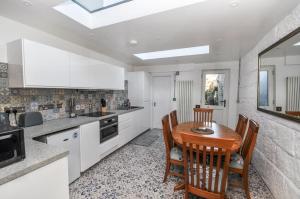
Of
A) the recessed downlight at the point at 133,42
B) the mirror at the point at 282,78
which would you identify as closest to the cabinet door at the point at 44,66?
the recessed downlight at the point at 133,42

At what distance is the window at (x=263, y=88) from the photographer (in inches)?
82.1

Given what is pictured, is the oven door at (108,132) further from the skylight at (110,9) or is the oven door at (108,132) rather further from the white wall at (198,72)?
the white wall at (198,72)

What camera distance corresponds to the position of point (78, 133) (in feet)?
6.79

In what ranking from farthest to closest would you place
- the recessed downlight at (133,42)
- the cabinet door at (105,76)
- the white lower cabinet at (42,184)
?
the cabinet door at (105,76)
the recessed downlight at (133,42)
the white lower cabinet at (42,184)

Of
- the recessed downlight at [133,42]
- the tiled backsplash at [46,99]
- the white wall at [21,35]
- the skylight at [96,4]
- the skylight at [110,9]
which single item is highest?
the skylight at [96,4]

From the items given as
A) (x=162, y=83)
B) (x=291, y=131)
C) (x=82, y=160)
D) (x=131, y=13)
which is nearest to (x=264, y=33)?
(x=291, y=131)

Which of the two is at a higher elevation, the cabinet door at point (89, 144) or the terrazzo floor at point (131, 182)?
the cabinet door at point (89, 144)

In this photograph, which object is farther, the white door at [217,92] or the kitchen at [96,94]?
the white door at [217,92]

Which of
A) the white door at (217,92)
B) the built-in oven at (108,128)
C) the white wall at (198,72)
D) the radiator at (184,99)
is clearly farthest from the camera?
the radiator at (184,99)

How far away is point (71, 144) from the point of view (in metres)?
1.95

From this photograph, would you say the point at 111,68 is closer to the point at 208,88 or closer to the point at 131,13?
the point at 131,13

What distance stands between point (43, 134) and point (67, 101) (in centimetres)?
104

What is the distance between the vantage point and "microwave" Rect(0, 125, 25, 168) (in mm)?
929

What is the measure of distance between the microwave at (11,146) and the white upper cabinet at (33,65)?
0.97 metres
